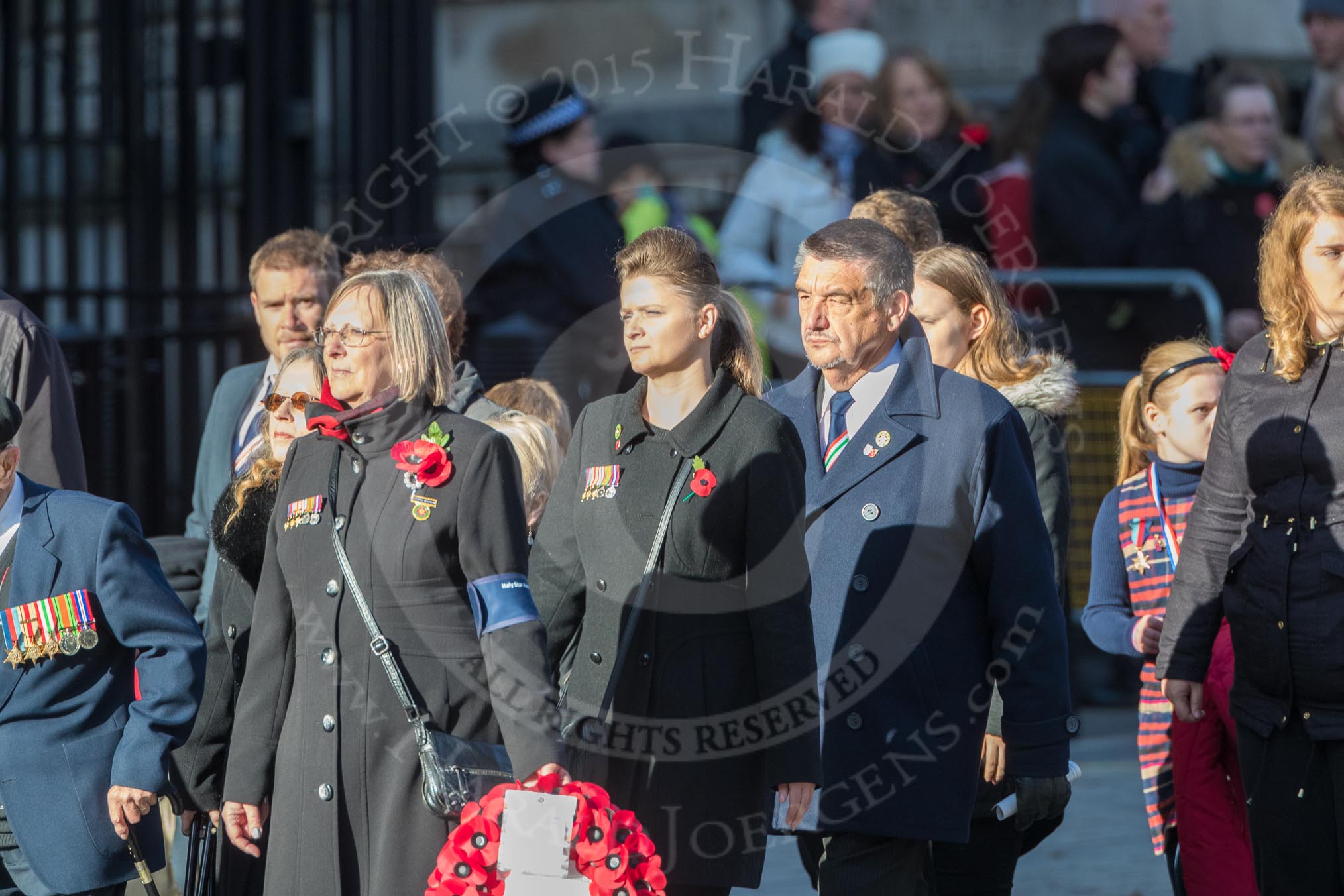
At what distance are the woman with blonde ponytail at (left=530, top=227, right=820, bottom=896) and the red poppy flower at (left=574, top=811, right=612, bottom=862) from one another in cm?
Result: 41

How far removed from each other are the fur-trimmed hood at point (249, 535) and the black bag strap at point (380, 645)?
572 millimetres

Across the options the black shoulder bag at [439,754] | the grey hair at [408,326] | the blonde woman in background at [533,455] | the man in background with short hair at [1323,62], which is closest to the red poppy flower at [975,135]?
the man in background with short hair at [1323,62]

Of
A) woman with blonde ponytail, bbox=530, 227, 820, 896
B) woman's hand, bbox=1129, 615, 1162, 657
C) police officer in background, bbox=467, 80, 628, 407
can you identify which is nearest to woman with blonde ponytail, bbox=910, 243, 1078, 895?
woman's hand, bbox=1129, 615, 1162, 657

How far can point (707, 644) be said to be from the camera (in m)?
3.85

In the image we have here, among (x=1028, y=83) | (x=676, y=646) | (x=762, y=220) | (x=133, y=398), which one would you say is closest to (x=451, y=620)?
(x=676, y=646)

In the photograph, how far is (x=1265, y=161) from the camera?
9.55 m

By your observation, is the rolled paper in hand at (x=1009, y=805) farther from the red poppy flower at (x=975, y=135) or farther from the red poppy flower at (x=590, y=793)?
the red poppy flower at (x=975, y=135)

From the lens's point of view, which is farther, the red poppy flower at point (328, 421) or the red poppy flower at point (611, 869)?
the red poppy flower at point (328, 421)

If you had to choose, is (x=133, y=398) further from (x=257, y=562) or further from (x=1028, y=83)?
(x=1028, y=83)

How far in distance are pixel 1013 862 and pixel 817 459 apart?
1.13 m

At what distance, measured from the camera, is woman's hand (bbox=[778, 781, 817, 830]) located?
12.3 feet

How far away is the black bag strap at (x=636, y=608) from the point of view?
386 centimetres

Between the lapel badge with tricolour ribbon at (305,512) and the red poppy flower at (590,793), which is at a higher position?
the lapel badge with tricolour ribbon at (305,512)

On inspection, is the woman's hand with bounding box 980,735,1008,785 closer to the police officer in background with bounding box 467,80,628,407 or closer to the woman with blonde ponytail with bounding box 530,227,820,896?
the woman with blonde ponytail with bounding box 530,227,820,896
